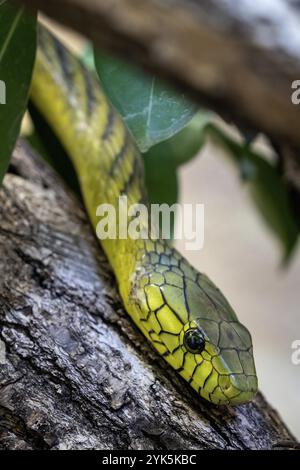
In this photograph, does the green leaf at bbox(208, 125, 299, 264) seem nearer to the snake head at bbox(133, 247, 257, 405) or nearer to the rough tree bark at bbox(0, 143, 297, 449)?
the snake head at bbox(133, 247, 257, 405)

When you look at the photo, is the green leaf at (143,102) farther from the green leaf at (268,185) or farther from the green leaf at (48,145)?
the green leaf at (268,185)

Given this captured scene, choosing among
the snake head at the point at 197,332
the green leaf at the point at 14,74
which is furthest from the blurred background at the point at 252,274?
the green leaf at the point at 14,74

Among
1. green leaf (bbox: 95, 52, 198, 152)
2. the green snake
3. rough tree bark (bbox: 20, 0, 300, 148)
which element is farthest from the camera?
the green snake

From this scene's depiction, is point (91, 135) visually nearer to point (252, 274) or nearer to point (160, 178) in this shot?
point (160, 178)

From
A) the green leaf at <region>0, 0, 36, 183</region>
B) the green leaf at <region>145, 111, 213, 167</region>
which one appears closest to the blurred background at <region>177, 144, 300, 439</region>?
the green leaf at <region>145, 111, 213, 167</region>

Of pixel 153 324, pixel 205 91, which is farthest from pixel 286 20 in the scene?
pixel 153 324

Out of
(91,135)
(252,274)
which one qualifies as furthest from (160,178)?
(252,274)
